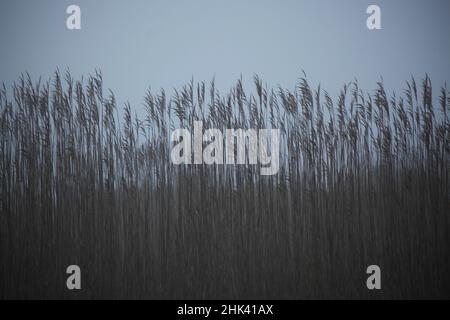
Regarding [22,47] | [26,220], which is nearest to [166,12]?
[22,47]

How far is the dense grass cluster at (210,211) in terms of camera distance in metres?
3.02

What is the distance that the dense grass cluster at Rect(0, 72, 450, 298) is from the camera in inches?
119

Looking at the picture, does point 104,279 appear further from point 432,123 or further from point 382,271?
point 432,123

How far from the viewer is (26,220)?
3.04 m

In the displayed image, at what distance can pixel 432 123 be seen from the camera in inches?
128

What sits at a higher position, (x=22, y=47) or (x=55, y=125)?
(x=22, y=47)

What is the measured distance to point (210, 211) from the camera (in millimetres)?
3051

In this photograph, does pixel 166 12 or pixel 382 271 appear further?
pixel 166 12

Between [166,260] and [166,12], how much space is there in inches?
72.8

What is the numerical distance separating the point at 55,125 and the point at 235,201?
140 cm

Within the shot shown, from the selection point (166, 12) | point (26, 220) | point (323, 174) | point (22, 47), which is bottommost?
point (26, 220)

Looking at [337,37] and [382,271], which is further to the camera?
[337,37]

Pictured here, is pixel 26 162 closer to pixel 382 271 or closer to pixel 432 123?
pixel 382 271

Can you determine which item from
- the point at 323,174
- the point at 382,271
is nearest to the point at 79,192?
the point at 323,174
